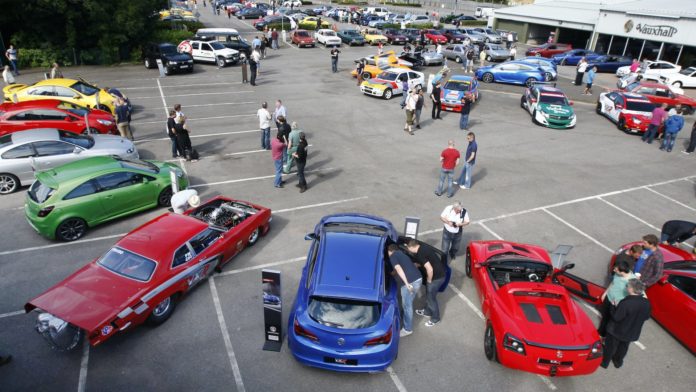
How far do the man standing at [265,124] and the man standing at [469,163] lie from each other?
21.9 ft

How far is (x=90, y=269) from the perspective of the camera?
290 inches

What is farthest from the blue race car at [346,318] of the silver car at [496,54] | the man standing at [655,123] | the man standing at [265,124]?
the silver car at [496,54]

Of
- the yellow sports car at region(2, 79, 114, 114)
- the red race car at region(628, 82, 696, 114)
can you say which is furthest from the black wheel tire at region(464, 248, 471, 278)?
the red race car at region(628, 82, 696, 114)

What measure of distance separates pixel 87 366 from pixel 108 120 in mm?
11280

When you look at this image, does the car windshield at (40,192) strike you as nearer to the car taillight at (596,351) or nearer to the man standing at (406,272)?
the man standing at (406,272)

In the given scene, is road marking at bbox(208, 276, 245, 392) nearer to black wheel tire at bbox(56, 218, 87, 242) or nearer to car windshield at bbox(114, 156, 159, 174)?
black wheel tire at bbox(56, 218, 87, 242)

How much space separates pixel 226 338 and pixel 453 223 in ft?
15.9

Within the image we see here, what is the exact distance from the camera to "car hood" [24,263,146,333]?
6.38m

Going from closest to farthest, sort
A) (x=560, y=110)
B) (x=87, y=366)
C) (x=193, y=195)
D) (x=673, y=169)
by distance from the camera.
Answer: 1. (x=87, y=366)
2. (x=193, y=195)
3. (x=673, y=169)
4. (x=560, y=110)

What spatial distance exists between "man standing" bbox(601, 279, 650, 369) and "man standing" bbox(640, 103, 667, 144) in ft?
46.9

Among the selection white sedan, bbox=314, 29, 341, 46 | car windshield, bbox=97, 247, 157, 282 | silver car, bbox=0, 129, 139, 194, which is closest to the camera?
car windshield, bbox=97, 247, 157, 282

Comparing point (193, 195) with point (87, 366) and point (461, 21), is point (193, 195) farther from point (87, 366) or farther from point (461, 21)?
point (461, 21)

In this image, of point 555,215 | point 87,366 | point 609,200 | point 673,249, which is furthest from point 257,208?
point 609,200

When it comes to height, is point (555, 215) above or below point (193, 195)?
below
